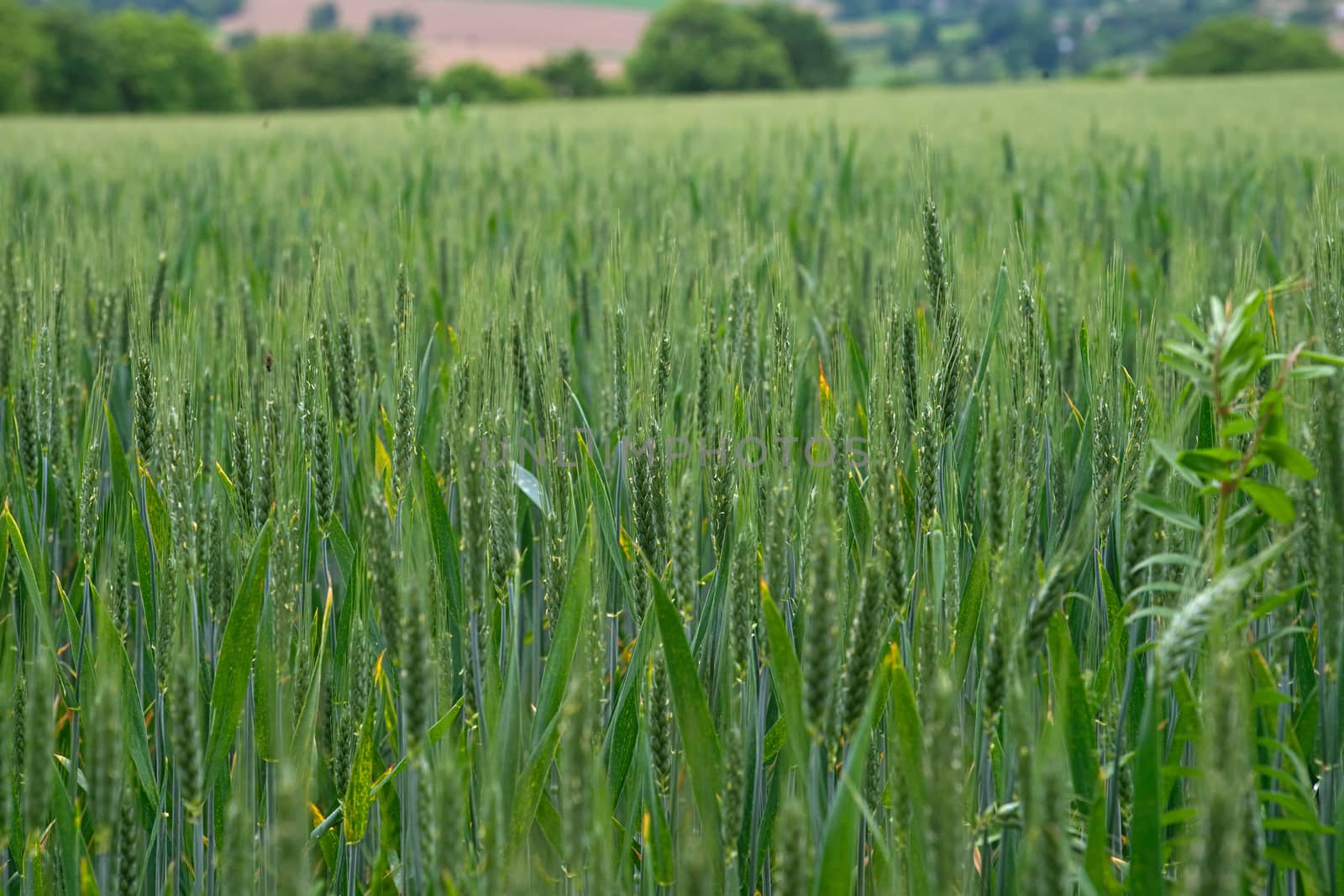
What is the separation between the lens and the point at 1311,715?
1.02 m

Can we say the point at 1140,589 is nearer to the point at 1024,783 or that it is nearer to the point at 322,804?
the point at 1024,783

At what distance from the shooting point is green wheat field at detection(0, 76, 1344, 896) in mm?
816

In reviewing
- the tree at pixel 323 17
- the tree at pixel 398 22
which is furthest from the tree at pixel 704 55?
the tree at pixel 398 22

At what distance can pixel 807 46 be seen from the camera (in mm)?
62625

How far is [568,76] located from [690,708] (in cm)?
5804

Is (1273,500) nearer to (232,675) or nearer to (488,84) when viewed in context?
(232,675)

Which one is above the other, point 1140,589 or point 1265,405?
point 1265,405

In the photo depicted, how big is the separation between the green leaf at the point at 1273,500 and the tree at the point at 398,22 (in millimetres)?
79514

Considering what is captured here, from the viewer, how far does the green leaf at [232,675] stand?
1027 mm

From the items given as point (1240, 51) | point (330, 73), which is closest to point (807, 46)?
point (1240, 51)

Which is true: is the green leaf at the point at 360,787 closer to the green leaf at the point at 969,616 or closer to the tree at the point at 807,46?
the green leaf at the point at 969,616

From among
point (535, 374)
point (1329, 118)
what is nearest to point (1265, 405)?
point (535, 374)

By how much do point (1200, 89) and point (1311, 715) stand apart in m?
19.9

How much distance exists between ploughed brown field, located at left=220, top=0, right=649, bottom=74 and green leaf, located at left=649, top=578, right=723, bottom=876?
58.9 meters
